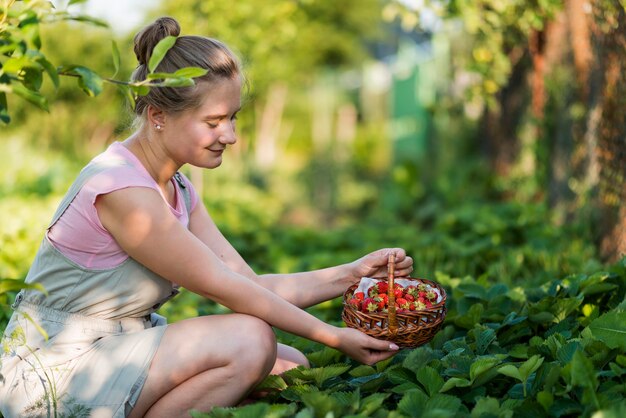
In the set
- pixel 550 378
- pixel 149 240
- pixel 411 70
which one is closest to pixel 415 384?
pixel 550 378

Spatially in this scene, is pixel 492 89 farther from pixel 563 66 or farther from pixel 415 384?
pixel 415 384

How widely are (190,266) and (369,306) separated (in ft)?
1.84

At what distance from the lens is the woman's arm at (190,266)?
7.61 ft

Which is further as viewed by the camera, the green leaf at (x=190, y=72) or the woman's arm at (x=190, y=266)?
the woman's arm at (x=190, y=266)

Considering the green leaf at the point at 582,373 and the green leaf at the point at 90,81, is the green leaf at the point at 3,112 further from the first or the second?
the green leaf at the point at 582,373

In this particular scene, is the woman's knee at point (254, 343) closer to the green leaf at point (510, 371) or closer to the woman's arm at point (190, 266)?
the woman's arm at point (190, 266)

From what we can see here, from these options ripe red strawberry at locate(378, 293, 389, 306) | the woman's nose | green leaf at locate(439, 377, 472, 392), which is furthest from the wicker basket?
the woman's nose

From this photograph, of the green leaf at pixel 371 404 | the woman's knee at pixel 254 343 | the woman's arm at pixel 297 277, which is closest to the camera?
the green leaf at pixel 371 404

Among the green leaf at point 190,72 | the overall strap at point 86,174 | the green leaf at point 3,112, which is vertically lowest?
the overall strap at point 86,174

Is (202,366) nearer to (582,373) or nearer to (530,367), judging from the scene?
(530,367)

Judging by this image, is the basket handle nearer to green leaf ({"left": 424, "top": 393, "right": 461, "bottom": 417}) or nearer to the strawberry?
the strawberry

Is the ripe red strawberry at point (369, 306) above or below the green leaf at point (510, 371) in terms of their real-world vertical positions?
above

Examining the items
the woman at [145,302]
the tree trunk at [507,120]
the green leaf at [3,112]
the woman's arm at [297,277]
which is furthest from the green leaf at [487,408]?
the tree trunk at [507,120]

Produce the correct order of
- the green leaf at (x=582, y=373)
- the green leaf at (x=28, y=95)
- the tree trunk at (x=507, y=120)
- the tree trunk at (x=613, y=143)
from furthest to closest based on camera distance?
the tree trunk at (x=507, y=120)
the tree trunk at (x=613, y=143)
the green leaf at (x=582, y=373)
the green leaf at (x=28, y=95)
